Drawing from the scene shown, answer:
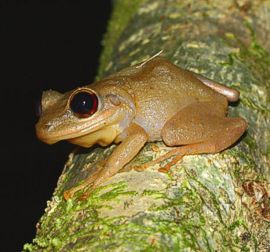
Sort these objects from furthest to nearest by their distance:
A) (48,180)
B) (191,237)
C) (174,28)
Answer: (48,180) < (174,28) < (191,237)

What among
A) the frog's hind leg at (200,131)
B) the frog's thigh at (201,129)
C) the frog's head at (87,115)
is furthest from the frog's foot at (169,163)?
the frog's head at (87,115)

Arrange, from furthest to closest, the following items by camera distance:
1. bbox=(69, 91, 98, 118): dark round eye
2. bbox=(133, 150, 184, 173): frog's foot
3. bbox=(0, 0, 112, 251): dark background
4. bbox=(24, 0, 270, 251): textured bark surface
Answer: bbox=(0, 0, 112, 251): dark background < bbox=(69, 91, 98, 118): dark round eye < bbox=(133, 150, 184, 173): frog's foot < bbox=(24, 0, 270, 251): textured bark surface

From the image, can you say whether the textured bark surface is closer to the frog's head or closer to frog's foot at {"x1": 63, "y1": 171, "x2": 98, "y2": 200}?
frog's foot at {"x1": 63, "y1": 171, "x2": 98, "y2": 200}

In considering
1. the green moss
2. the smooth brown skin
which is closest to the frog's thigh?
the smooth brown skin

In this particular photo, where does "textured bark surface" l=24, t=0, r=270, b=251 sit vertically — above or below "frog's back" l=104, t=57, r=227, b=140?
below

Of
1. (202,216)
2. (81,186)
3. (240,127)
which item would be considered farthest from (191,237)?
(240,127)

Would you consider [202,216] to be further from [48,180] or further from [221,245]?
[48,180]
